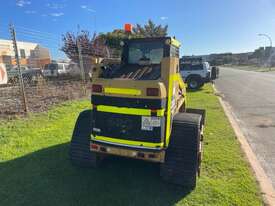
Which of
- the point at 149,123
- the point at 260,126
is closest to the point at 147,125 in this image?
the point at 149,123

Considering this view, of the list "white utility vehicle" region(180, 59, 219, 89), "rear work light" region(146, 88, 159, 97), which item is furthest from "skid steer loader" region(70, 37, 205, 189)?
"white utility vehicle" region(180, 59, 219, 89)

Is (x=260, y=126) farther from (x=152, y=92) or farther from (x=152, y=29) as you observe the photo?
(x=152, y=29)

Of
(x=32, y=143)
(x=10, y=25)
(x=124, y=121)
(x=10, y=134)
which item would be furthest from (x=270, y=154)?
(x=10, y=25)

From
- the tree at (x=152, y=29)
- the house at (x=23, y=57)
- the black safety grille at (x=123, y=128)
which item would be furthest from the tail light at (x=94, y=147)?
the tree at (x=152, y=29)

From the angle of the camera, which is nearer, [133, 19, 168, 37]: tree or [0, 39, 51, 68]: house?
[0, 39, 51, 68]: house

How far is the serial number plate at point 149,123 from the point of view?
3.12 metres

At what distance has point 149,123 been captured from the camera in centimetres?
316

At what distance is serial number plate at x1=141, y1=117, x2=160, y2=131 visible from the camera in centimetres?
312

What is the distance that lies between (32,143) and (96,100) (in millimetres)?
2557

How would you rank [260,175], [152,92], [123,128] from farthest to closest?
[260,175], [123,128], [152,92]

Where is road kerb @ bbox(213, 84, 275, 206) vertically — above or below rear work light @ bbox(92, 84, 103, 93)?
below

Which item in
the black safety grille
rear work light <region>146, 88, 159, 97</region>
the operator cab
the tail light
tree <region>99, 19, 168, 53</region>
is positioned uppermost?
tree <region>99, 19, 168, 53</region>

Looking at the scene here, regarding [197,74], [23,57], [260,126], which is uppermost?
[23,57]

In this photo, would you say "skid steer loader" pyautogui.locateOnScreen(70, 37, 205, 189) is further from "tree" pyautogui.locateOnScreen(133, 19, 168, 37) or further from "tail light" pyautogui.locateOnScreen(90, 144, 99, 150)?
"tree" pyautogui.locateOnScreen(133, 19, 168, 37)
